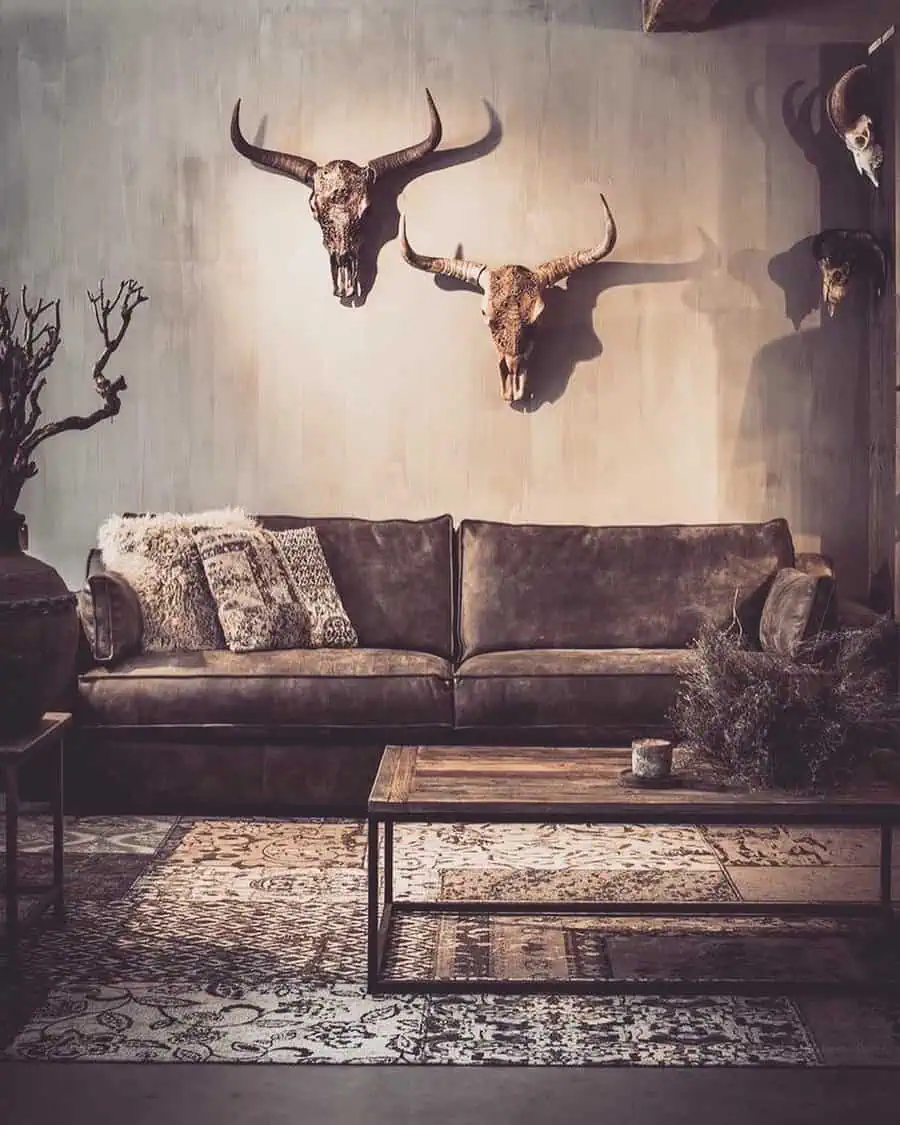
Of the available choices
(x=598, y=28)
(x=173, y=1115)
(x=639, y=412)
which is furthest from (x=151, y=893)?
(x=598, y=28)

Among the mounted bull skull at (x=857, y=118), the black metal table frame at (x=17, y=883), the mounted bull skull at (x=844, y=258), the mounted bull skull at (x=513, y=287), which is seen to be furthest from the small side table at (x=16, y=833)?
the mounted bull skull at (x=857, y=118)

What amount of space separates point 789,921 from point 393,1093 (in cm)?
127

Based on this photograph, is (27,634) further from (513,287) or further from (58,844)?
(513,287)

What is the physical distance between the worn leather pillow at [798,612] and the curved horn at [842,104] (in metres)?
1.68

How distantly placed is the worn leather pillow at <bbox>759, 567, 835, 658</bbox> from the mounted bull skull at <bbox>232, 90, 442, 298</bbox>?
1.98 m

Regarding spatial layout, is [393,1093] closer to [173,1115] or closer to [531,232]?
[173,1115]

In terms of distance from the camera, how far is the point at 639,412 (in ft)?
17.5

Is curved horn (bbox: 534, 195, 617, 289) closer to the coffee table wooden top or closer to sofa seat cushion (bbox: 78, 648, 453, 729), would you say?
sofa seat cushion (bbox: 78, 648, 453, 729)

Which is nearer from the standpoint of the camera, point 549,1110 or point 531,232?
point 549,1110

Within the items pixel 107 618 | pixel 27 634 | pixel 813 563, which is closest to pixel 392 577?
pixel 107 618

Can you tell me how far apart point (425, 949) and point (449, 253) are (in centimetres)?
301

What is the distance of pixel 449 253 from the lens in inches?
208

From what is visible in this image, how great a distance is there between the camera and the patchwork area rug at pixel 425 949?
2.53 metres

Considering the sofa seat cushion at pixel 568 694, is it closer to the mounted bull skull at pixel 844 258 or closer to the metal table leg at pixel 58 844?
the metal table leg at pixel 58 844
